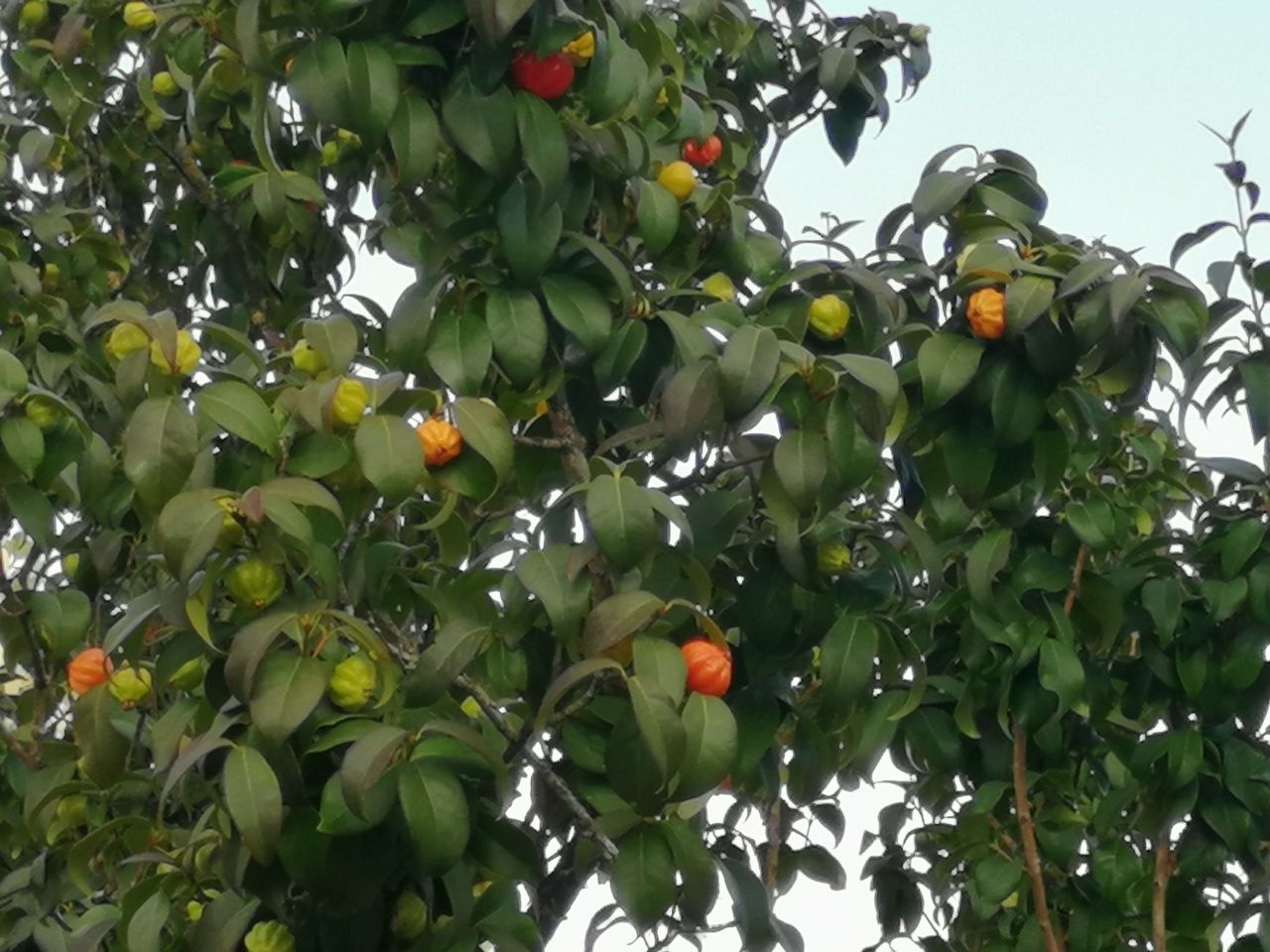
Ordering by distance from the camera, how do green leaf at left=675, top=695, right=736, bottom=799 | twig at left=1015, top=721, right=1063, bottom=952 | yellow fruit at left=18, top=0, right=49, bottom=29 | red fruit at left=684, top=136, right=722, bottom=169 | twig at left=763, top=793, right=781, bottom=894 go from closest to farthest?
green leaf at left=675, top=695, right=736, bottom=799, twig at left=1015, top=721, right=1063, bottom=952, twig at left=763, top=793, right=781, bottom=894, red fruit at left=684, top=136, right=722, bottom=169, yellow fruit at left=18, top=0, right=49, bottom=29

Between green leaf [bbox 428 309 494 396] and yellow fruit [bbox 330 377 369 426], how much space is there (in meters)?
0.16

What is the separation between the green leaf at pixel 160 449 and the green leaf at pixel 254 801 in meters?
0.21

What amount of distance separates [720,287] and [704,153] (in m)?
0.45

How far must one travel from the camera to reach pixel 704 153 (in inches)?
84.4

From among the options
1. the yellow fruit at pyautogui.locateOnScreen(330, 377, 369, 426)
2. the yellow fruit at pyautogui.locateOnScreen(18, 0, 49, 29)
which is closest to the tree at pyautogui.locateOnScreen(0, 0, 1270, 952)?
the yellow fruit at pyautogui.locateOnScreen(330, 377, 369, 426)

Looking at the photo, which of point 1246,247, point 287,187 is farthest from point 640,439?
point 1246,247

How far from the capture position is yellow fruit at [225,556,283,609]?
4.18 ft

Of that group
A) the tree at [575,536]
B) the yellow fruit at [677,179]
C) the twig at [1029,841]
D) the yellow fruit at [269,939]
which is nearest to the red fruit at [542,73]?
the tree at [575,536]

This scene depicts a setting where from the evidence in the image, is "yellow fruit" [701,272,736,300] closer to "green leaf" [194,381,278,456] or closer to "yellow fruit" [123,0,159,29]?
"green leaf" [194,381,278,456]

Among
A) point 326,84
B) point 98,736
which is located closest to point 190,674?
point 98,736

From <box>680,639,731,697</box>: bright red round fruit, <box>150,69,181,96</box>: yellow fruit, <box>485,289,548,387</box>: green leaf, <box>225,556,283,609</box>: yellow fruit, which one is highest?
<box>150,69,181,96</box>: yellow fruit

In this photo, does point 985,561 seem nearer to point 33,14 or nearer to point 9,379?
point 9,379

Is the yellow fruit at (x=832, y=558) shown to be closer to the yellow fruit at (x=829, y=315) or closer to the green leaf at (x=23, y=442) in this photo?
the yellow fruit at (x=829, y=315)

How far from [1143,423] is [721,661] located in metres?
1.16
